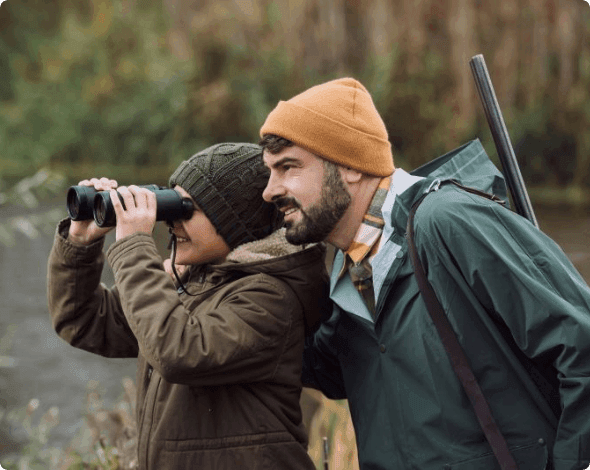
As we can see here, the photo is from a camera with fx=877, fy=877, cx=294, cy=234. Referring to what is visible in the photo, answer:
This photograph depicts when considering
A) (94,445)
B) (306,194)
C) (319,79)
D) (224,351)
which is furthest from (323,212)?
(319,79)

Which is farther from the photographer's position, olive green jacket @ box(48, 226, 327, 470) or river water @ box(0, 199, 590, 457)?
river water @ box(0, 199, 590, 457)

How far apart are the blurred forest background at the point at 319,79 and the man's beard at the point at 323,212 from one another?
676cm

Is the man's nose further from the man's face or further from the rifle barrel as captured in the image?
the rifle barrel

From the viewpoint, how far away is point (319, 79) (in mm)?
10062

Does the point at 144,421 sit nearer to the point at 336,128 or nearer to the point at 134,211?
the point at 134,211

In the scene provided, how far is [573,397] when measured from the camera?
1.72 m

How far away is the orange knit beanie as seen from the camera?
2.08 m

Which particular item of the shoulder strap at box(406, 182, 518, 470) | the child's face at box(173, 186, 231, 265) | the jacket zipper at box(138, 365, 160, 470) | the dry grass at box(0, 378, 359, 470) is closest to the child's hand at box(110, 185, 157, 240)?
the child's face at box(173, 186, 231, 265)

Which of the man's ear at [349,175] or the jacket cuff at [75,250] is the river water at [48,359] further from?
the man's ear at [349,175]

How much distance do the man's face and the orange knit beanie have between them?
0.12 ft

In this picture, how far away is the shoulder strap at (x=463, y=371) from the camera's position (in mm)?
1800

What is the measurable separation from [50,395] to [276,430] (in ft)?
16.4

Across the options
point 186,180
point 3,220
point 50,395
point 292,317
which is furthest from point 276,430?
point 3,220

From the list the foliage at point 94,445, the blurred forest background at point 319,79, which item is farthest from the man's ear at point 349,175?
the blurred forest background at point 319,79
